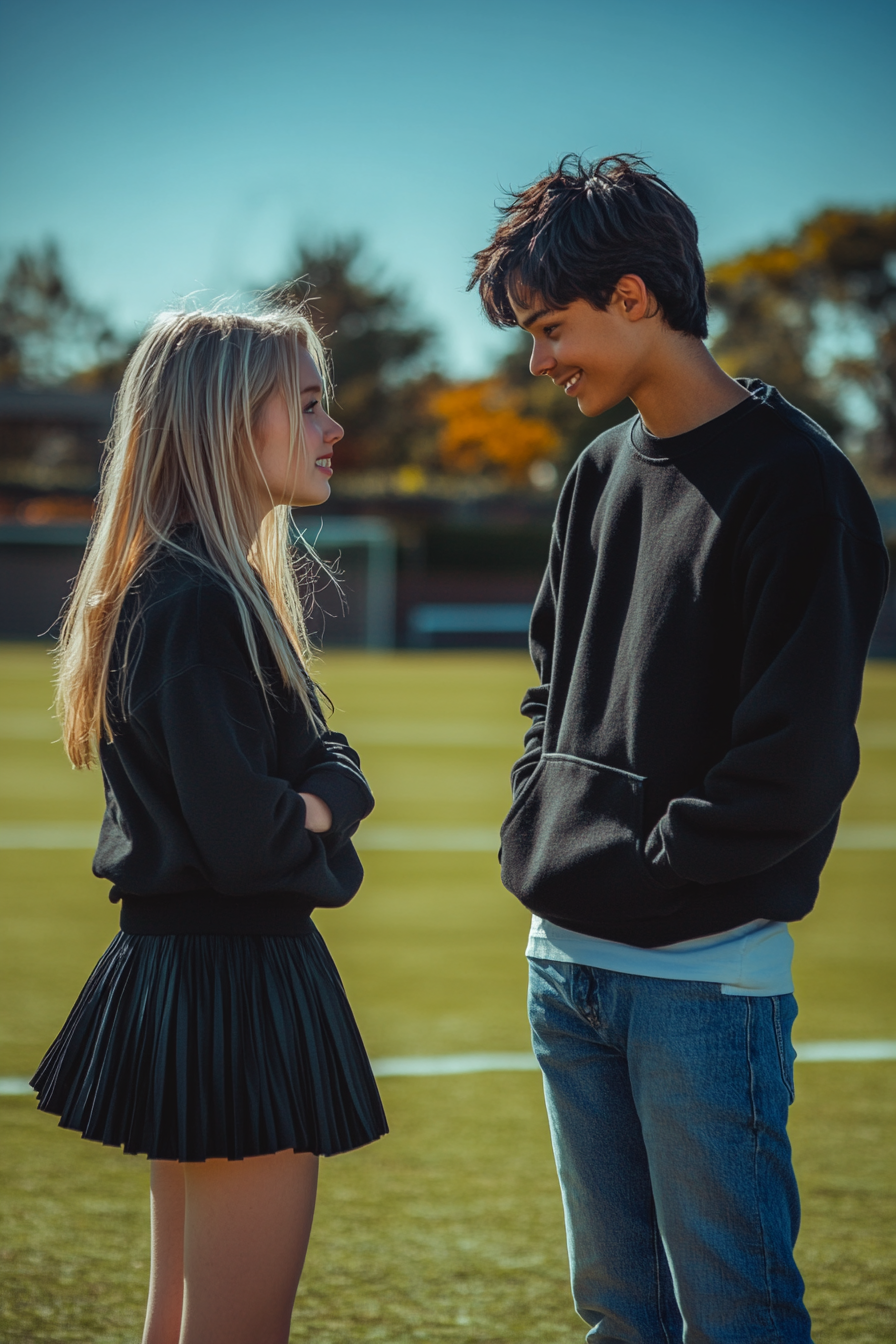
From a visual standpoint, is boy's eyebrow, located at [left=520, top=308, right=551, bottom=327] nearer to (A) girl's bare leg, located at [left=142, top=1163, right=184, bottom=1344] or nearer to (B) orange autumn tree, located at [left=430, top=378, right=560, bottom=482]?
(A) girl's bare leg, located at [left=142, top=1163, right=184, bottom=1344]

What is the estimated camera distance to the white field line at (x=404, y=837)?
333 inches

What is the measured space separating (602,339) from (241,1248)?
1.36 m

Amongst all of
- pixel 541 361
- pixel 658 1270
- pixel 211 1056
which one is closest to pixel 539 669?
pixel 541 361

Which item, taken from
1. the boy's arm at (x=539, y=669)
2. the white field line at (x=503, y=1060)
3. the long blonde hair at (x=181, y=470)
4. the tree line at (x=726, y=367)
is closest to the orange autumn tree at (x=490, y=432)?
the tree line at (x=726, y=367)

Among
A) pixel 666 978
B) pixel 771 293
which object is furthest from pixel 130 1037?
pixel 771 293

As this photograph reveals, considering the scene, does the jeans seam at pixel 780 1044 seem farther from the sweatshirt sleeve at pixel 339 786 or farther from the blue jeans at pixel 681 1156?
the sweatshirt sleeve at pixel 339 786

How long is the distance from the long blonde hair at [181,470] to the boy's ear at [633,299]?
0.51 meters

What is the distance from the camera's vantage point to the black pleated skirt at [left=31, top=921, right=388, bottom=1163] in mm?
1915

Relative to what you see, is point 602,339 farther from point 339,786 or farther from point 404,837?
point 404,837

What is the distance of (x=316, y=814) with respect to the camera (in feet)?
6.49

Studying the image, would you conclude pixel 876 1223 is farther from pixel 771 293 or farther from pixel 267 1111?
pixel 771 293

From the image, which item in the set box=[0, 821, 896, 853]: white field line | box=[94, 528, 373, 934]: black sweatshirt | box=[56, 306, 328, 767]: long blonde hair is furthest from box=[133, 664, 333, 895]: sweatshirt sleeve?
box=[0, 821, 896, 853]: white field line

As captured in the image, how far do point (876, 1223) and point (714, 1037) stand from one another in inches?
73.0

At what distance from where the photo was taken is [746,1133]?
1.79m
